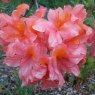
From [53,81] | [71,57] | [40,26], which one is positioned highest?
[40,26]

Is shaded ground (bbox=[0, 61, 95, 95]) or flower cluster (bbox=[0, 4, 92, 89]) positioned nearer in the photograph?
flower cluster (bbox=[0, 4, 92, 89])

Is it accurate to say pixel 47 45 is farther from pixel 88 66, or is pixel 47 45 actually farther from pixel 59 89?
pixel 59 89

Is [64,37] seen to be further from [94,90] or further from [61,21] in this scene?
[94,90]

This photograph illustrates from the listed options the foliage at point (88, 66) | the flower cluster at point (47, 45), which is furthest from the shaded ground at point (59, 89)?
the flower cluster at point (47, 45)

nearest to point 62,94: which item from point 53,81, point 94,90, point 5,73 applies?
point 94,90

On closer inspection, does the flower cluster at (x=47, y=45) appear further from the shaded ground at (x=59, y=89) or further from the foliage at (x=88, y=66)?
the shaded ground at (x=59, y=89)

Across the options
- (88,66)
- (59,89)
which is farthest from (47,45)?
(59,89)

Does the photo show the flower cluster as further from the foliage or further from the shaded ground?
the shaded ground

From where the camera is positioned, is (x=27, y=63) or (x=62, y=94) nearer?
(x=27, y=63)

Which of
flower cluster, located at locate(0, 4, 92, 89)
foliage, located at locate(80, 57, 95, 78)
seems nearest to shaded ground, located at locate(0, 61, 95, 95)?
foliage, located at locate(80, 57, 95, 78)
